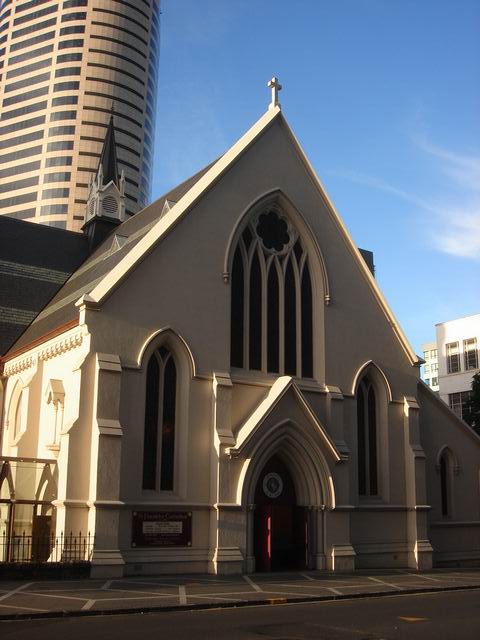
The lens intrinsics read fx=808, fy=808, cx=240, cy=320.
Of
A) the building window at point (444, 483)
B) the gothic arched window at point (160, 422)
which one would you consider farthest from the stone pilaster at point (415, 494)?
the gothic arched window at point (160, 422)

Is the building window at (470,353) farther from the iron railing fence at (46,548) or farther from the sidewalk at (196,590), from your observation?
the iron railing fence at (46,548)

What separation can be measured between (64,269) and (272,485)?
16.1m

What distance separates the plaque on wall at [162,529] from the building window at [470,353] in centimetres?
4703

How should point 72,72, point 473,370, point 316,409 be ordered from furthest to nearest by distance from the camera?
point 72,72 → point 473,370 → point 316,409

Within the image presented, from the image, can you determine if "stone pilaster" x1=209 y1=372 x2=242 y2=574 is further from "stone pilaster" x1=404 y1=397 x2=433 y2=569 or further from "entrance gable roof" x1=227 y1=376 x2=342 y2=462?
"stone pilaster" x1=404 y1=397 x2=433 y2=569

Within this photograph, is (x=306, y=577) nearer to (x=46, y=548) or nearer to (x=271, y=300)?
(x=46, y=548)

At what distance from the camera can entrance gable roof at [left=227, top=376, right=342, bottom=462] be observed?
24344 millimetres

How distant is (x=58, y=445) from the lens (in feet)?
81.8

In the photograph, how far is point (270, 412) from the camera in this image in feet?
82.5

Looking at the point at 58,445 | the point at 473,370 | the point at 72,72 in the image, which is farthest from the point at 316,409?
the point at 72,72

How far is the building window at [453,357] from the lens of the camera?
6750 centimetres

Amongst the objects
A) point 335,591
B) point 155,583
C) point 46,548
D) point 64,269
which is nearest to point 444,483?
point 335,591

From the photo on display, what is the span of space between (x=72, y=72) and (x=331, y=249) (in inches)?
4077

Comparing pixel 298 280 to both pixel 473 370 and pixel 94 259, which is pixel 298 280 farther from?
pixel 473 370
